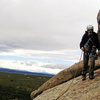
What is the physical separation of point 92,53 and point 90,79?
2.04 m

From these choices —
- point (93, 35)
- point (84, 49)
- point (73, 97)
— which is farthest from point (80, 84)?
point (93, 35)

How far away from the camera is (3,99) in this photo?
94.4 m

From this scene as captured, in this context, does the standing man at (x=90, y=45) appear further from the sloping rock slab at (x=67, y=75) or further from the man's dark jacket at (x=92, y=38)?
the sloping rock slab at (x=67, y=75)

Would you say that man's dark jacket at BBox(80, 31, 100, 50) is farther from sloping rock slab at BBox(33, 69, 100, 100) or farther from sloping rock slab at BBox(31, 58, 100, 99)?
sloping rock slab at BBox(31, 58, 100, 99)

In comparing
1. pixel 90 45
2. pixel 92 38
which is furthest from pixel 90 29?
pixel 90 45

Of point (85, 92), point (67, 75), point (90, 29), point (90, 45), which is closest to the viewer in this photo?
point (85, 92)

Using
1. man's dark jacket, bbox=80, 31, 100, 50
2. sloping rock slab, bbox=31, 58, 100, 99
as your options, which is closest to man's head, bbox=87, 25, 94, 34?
man's dark jacket, bbox=80, 31, 100, 50

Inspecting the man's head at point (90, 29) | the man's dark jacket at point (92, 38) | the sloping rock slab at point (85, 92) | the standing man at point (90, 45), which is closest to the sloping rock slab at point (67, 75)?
the sloping rock slab at point (85, 92)

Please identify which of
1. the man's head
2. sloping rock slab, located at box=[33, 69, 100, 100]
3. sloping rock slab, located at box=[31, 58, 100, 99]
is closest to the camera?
sloping rock slab, located at box=[33, 69, 100, 100]

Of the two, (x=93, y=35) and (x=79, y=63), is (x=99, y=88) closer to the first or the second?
(x=93, y=35)

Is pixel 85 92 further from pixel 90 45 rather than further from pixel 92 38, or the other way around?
pixel 92 38

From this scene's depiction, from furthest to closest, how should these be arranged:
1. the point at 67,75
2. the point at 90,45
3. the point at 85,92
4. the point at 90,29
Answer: the point at 67,75 → the point at 90,45 → the point at 90,29 → the point at 85,92

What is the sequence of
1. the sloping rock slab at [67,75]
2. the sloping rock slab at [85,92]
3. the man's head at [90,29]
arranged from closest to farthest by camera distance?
1. the sloping rock slab at [85,92]
2. the man's head at [90,29]
3. the sloping rock slab at [67,75]

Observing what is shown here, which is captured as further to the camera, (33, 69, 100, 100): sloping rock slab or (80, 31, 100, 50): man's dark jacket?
(80, 31, 100, 50): man's dark jacket
